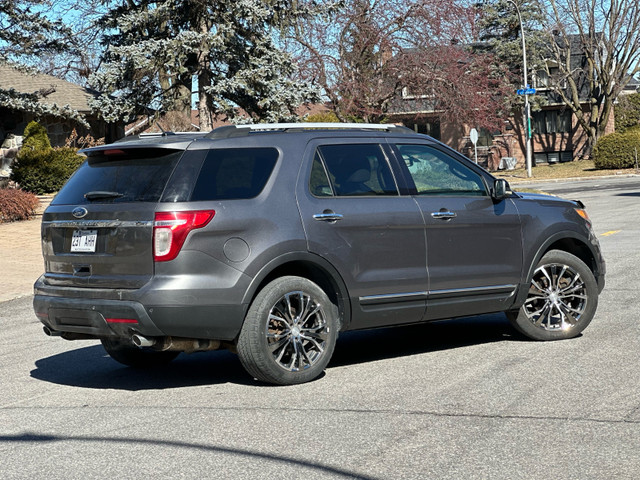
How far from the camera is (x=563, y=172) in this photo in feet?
168

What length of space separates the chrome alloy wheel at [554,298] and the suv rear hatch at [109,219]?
335cm

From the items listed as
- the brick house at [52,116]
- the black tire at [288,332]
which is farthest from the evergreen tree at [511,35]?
the black tire at [288,332]

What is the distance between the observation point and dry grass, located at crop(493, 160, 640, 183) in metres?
47.9

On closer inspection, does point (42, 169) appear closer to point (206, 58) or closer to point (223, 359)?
point (206, 58)

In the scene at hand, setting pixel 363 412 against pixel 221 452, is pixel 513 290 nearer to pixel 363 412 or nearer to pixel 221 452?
pixel 363 412

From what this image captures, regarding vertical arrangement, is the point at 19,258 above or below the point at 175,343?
below

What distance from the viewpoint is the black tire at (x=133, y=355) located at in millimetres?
7762

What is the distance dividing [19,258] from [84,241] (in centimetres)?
1110

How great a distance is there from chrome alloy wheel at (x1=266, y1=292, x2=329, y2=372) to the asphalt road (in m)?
0.21

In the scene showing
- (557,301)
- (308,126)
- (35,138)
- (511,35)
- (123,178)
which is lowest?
(557,301)

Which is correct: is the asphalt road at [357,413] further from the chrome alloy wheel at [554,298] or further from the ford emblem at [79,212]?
the ford emblem at [79,212]

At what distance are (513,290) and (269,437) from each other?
3231mm

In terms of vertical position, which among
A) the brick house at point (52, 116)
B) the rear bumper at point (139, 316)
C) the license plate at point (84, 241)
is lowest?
the rear bumper at point (139, 316)

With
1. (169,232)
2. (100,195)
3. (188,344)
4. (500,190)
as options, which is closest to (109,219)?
(100,195)
